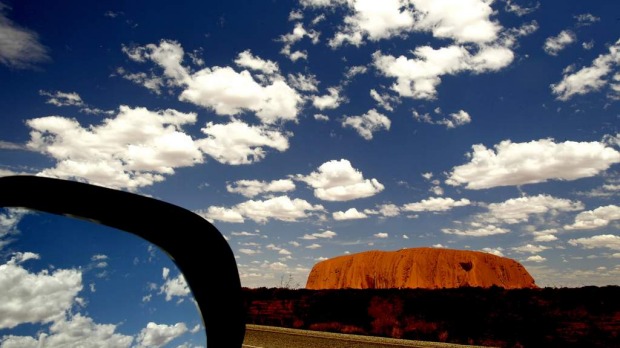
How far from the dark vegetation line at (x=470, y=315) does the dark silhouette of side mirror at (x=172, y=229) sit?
53.9 ft

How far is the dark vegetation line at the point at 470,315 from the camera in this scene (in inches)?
618

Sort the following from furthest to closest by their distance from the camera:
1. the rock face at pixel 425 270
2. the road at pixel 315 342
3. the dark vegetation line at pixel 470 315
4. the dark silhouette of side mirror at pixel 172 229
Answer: the rock face at pixel 425 270, the dark vegetation line at pixel 470 315, the road at pixel 315 342, the dark silhouette of side mirror at pixel 172 229

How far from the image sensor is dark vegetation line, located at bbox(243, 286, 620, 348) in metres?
15.7

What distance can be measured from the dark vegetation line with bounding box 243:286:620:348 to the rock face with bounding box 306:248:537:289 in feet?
376

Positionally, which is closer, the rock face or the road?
the road

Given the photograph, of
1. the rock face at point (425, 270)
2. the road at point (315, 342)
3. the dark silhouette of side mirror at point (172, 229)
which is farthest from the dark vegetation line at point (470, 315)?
the rock face at point (425, 270)

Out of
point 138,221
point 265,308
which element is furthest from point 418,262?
point 138,221

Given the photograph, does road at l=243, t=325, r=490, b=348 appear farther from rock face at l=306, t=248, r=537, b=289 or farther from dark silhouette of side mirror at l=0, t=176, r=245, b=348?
rock face at l=306, t=248, r=537, b=289

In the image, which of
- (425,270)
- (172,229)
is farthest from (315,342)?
(425,270)

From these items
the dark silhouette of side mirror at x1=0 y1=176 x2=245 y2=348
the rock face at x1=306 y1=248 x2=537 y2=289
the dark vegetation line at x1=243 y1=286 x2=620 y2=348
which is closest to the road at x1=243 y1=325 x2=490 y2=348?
the dark vegetation line at x1=243 y1=286 x2=620 y2=348

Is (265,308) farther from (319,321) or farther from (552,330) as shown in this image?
(552,330)

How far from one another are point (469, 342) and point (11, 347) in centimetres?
1695

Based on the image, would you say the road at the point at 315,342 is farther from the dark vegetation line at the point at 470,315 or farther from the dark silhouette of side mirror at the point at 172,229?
the dark silhouette of side mirror at the point at 172,229

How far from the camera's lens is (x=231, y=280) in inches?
47.1
